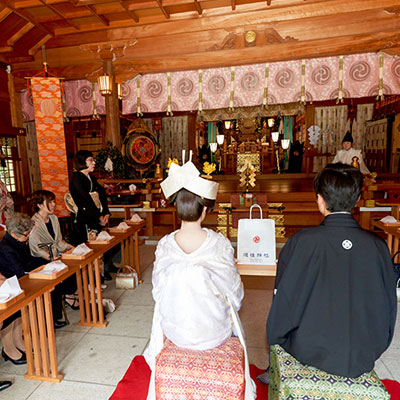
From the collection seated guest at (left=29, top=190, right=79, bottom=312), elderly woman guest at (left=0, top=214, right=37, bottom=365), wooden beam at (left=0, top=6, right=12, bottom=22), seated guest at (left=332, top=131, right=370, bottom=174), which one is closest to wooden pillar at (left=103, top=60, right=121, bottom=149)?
wooden beam at (left=0, top=6, right=12, bottom=22)

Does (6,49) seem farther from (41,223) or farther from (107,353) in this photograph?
(107,353)

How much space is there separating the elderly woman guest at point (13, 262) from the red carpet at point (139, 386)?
3.50ft

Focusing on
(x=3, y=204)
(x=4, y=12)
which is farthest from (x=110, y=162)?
(x=4, y=12)

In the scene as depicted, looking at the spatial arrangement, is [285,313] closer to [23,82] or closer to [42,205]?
[42,205]

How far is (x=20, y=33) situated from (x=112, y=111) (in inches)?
98.4

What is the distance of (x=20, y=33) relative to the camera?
648cm

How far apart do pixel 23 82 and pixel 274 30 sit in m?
6.48

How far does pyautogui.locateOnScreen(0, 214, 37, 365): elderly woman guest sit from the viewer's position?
9.08 ft

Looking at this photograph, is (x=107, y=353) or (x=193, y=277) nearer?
(x=193, y=277)

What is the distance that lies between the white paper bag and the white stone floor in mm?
991

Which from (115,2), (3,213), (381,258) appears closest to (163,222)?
(3,213)

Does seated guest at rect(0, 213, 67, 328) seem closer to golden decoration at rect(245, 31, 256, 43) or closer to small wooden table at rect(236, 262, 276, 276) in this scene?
small wooden table at rect(236, 262, 276, 276)

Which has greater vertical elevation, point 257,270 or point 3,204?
point 3,204

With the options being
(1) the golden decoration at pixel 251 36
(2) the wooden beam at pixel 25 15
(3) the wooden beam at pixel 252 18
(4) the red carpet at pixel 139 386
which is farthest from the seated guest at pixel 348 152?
(2) the wooden beam at pixel 25 15
